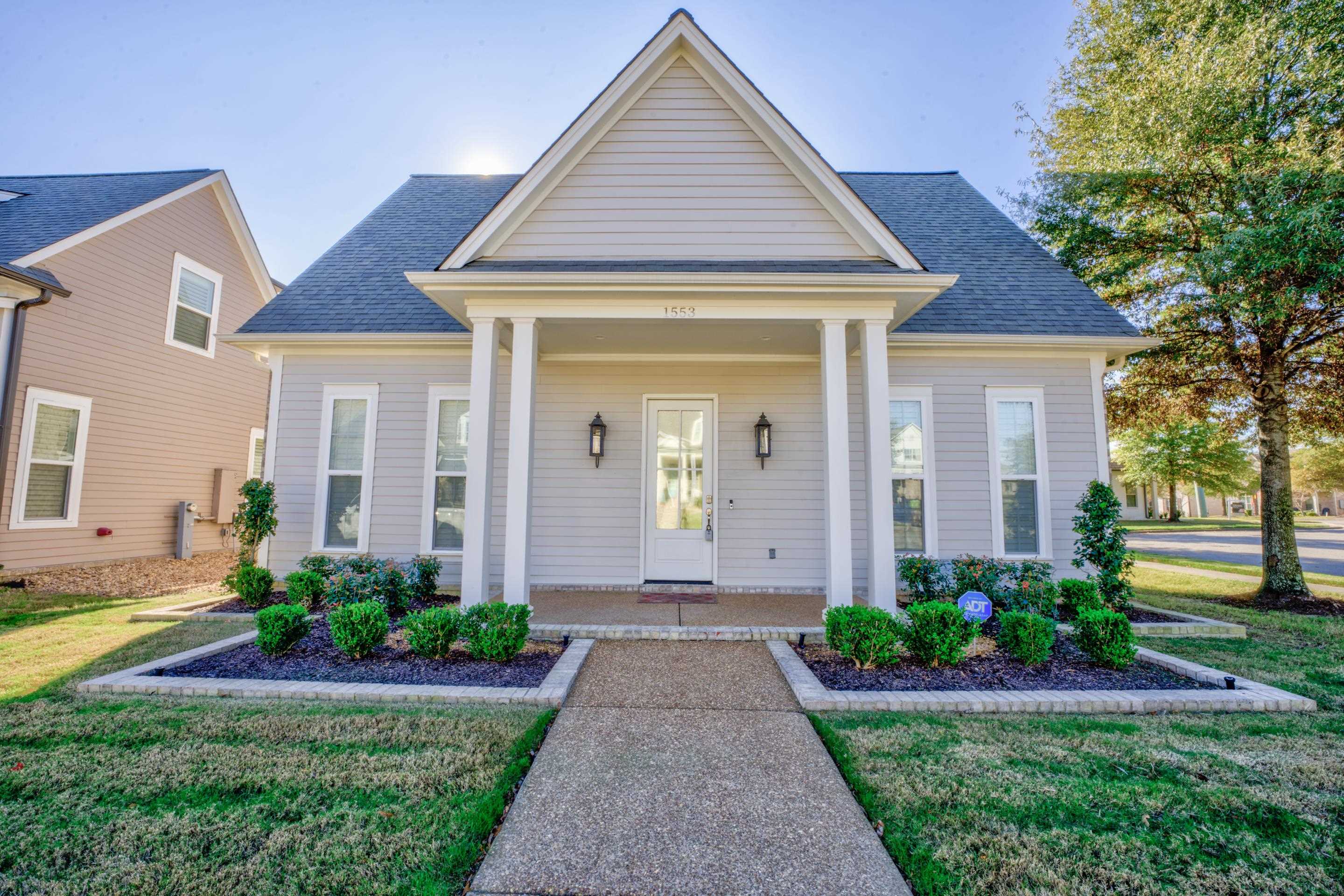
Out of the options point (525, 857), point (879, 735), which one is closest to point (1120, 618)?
point (879, 735)

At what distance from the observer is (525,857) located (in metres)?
2.17

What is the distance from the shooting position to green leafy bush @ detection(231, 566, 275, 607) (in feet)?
19.7

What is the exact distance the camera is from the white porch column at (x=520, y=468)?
5.22 metres

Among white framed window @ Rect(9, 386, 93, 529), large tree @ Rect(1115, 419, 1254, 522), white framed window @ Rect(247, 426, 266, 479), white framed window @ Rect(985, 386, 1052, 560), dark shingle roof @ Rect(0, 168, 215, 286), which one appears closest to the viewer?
white framed window @ Rect(985, 386, 1052, 560)

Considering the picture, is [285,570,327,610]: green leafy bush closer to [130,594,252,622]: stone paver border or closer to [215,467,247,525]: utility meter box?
[130,594,252,622]: stone paver border

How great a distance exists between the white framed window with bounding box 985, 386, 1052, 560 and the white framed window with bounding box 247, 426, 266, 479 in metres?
13.2

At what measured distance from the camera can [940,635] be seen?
14.2 feet

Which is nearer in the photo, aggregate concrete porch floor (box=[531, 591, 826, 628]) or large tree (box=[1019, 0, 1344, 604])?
aggregate concrete porch floor (box=[531, 591, 826, 628])

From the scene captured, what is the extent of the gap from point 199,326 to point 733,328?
414 inches

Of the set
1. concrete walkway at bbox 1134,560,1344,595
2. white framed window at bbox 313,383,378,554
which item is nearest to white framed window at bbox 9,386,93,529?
white framed window at bbox 313,383,378,554

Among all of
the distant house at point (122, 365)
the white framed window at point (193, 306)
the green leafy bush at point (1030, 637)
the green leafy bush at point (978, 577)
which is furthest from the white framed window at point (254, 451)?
the green leafy bush at point (1030, 637)

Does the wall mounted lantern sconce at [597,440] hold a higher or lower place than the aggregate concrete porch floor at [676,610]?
higher

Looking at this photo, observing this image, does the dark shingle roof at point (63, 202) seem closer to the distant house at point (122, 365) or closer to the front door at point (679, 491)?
the distant house at point (122, 365)

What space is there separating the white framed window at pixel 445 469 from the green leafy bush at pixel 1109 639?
21.6 feet
